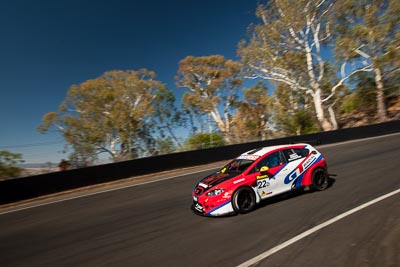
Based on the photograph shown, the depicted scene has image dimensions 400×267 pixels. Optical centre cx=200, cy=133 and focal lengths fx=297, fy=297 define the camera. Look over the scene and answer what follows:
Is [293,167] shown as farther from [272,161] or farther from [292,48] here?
[292,48]

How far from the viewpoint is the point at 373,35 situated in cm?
3422

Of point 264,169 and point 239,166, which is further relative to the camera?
point 239,166

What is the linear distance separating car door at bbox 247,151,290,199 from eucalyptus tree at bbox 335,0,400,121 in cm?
3118

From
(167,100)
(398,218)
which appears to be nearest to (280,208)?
(398,218)

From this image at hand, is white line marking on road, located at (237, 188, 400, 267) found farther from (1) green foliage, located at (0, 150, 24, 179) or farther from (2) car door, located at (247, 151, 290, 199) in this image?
(1) green foliage, located at (0, 150, 24, 179)

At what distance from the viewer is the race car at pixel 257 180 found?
7117 mm

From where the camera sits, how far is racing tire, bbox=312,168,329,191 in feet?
28.2

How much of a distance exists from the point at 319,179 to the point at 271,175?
197 centimetres

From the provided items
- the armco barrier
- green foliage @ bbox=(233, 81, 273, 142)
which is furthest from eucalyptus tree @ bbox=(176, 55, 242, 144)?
the armco barrier

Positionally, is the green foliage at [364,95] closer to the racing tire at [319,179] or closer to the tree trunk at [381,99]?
the tree trunk at [381,99]

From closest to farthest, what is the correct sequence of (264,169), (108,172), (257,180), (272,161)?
(257,180) → (264,169) → (272,161) → (108,172)

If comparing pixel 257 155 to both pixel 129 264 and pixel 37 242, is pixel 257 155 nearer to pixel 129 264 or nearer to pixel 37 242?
pixel 129 264

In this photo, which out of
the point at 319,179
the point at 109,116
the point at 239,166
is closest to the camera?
the point at 239,166

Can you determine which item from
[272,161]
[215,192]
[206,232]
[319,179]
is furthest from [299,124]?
[206,232]
